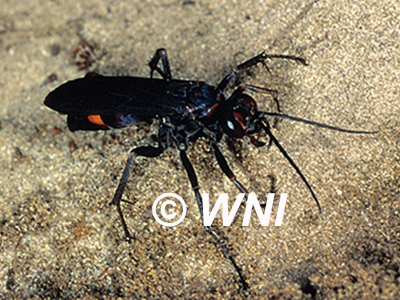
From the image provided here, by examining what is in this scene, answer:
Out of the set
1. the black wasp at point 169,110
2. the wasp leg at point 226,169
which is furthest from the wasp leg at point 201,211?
the wasp leg at point 226,169

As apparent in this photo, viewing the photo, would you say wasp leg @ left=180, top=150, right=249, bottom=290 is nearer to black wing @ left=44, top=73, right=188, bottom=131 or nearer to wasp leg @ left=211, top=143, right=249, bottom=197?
wasp leg @ left=211, top=143, right=249, bottom=197

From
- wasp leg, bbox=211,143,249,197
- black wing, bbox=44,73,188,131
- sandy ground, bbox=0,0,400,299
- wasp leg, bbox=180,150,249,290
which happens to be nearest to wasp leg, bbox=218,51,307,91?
sandy ground, bbox=0,0,400,299

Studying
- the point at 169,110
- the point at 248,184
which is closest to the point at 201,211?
the point at 248,184

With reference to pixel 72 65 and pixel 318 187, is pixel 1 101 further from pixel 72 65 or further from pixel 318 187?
pixel 318 187

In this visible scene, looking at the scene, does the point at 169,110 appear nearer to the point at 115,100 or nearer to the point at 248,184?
the point at 115,100

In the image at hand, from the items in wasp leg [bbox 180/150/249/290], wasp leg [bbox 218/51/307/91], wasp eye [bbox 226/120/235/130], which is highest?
wasp leg [bbox 218/51/307/91]

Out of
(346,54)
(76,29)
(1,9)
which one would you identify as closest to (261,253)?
(346,54)

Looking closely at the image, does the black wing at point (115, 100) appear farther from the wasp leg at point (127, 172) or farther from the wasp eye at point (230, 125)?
the wasp eye at point (230, 125)
